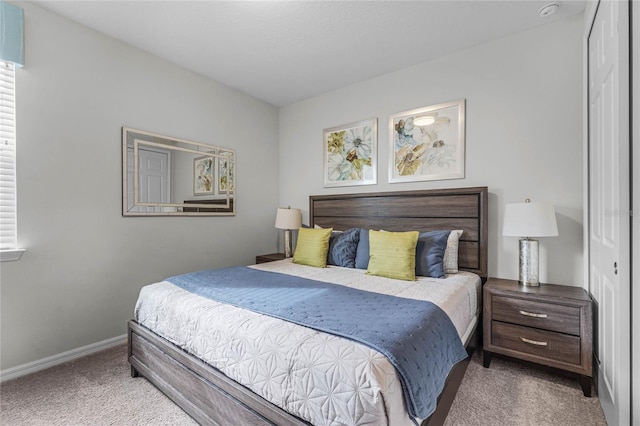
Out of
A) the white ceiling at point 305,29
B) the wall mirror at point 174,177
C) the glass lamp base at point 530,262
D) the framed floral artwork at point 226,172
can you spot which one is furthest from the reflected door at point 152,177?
the glass lamp base at point 530,262

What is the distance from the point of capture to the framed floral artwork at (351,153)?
3.36 m

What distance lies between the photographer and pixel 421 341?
4.29ft

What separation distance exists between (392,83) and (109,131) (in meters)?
2.82

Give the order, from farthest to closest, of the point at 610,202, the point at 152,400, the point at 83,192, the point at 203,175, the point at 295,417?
the point at 203,175 < the point at 83,192 < the point at 152,400 < the point at 610,202 < the point at 295,417

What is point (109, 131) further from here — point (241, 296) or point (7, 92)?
point (241, 296)

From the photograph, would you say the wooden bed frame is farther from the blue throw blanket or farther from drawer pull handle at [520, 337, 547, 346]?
drawer pull handle at [520, 337, 547, 346]

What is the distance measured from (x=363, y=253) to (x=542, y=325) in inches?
56.7

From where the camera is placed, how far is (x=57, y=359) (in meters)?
2.29

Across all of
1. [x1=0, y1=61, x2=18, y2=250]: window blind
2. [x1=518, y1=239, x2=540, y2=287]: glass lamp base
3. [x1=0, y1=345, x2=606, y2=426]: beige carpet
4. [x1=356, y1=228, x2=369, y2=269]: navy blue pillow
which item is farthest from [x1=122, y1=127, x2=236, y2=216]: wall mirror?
[x1=518, y1=239, x2=540, y2=287]: glass lamp base

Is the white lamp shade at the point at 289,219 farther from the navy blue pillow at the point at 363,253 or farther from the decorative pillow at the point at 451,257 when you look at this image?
the decorative pillow at the point at 451,257

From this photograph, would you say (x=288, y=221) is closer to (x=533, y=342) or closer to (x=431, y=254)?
(x=431, y=254)

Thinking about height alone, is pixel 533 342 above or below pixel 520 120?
below

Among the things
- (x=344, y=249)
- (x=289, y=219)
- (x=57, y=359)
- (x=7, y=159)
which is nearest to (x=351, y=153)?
(x=289, y=219)

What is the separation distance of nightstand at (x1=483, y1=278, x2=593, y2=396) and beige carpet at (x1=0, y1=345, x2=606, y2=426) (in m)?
0.17
